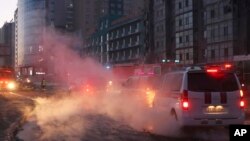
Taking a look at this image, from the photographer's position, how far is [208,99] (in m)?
13.3

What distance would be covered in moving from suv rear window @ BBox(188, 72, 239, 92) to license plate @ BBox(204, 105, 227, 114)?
0.45 meters

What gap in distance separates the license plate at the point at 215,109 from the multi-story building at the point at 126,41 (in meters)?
78.3

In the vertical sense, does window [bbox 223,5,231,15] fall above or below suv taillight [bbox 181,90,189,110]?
above

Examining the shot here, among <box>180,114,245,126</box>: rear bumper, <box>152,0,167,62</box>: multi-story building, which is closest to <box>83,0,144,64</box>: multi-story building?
<box>152,0,167,62</box>: multi-story building

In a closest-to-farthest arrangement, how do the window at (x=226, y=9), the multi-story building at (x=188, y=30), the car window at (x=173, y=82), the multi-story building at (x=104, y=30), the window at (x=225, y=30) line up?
the car window at (x=173, y=82), the window at (x=226, y=9), the window at (x=225, y=30), the multi-story building at (x=188, y=30), the multi-story building at (x=104, y=30)

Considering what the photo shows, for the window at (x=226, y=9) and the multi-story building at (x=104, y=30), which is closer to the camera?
the window at (x=226, y=9)

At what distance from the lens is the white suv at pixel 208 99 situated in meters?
13.3

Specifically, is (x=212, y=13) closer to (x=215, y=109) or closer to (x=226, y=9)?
(x=226, y=9)

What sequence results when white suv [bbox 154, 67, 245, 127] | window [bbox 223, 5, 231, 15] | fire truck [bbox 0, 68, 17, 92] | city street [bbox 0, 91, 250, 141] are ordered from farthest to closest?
window [bbox 223, 5, 231, 15] < fire truck [bbox 0, 68, 17, 92] < city street [bbox 0, 91, 250, 141] < white suv [bbox 154, 67, 245, 127]

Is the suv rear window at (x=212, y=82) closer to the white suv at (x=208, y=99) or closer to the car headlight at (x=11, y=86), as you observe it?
the white suv at (x=208, y=99)

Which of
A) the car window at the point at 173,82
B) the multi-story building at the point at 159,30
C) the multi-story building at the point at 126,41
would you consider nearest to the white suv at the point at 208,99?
the car window at the point at 173,82

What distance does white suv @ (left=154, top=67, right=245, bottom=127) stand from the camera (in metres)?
13.3

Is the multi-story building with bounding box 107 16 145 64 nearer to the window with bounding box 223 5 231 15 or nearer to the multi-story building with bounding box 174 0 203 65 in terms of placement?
the multi-story building with bounding box 174 0 203 65

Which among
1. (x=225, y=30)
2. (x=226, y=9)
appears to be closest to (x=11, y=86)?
(x=225, y=30)
